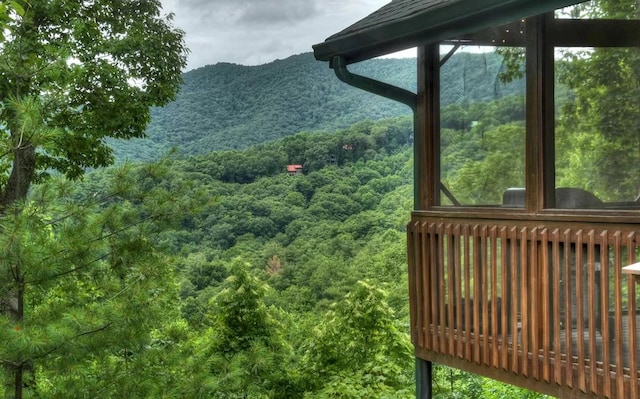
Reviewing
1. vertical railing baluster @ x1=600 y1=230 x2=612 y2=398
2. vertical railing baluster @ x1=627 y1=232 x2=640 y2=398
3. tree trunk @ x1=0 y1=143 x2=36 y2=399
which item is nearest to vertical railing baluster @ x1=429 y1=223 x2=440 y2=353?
vertical railing baluster @ x1=600 y1=230 x2=612 y2=398

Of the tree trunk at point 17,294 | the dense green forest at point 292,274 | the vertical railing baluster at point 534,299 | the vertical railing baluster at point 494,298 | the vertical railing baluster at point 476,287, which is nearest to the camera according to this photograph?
the vertical railing baluster at point 534,299

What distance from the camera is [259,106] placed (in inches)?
1407

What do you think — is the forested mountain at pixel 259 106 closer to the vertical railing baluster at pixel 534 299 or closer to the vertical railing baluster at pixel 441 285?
the vertical railing baluster at pixel 441 285

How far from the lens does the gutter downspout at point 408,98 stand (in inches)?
152

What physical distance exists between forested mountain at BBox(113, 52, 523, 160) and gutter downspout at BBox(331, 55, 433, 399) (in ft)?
85.4

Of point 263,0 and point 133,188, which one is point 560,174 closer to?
point 133,188

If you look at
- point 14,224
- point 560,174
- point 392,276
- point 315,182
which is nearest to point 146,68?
point 14,224

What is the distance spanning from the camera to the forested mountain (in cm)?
3309

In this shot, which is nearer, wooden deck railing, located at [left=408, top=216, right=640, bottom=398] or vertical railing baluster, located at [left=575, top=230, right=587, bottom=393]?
wooden deck railing, located at [left=408, top=216, right=640, bottom=398]

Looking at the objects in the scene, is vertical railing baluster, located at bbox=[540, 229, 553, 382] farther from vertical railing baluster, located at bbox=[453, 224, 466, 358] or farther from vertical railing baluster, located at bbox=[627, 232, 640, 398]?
vertical railing baluster, located at bbox=[453, 224, 466, 358]

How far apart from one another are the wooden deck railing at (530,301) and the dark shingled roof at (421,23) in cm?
95

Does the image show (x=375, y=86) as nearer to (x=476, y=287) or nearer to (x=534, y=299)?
(x=476, y=287)

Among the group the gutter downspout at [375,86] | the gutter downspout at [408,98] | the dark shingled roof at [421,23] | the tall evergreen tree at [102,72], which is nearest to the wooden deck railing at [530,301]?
the gutter downspout at [408,98]

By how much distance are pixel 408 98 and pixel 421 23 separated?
0.71m
